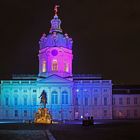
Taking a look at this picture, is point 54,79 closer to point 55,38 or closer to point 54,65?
point 54,65

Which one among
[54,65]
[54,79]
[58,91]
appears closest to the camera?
[54,79]

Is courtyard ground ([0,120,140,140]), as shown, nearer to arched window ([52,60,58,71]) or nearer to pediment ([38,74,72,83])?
pediment ([38,74,72,83])

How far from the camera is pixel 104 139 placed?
1017 inches

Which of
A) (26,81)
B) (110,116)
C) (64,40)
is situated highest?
(64,40)

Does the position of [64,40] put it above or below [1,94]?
above

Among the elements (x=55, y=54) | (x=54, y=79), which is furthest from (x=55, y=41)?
(x=54, y=79)

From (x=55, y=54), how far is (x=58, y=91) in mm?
7872

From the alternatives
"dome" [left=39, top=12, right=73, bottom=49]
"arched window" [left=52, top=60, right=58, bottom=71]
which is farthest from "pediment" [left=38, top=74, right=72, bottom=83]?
"dome" [left=39, top=12, right=73, bottom=49]

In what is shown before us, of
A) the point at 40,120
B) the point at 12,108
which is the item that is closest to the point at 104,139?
the point at 40,120

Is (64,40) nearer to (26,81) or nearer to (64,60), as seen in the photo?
(64,60)

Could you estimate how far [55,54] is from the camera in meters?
96.0

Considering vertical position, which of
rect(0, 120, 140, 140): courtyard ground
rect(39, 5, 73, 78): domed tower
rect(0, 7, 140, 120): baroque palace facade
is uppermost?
rect(39, 5, 73, 78): domed tower

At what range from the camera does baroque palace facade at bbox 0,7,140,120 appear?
9456cm

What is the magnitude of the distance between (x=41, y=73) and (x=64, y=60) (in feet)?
18.7
